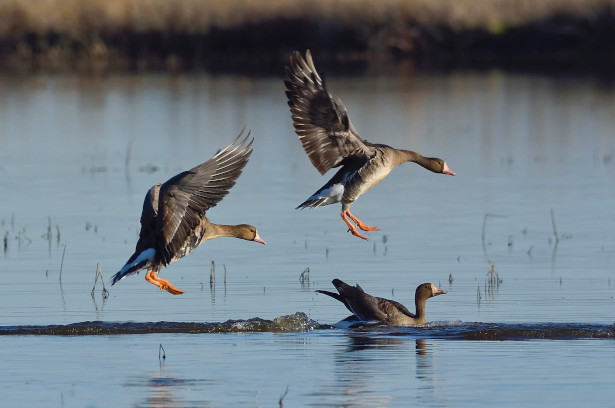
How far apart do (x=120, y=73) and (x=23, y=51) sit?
3.68m

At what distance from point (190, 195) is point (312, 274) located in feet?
9.74

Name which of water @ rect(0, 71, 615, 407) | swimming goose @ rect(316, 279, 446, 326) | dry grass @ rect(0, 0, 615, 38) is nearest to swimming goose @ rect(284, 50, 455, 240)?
swimming goose @ rect(316, 279, 446, 326)

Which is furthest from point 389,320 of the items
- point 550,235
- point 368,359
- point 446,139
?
Result: point 446,139

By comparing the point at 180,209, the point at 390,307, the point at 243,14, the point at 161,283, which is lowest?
the point at 390,307

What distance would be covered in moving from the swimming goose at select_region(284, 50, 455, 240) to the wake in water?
4.92 feet

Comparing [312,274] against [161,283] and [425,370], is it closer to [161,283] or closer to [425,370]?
[161,283]

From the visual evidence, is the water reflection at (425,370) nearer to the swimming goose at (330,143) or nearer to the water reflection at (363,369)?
the water reflection at (363,369)

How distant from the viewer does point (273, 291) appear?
49.7 ft

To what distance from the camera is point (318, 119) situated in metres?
14.8

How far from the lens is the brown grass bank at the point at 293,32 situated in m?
46.5

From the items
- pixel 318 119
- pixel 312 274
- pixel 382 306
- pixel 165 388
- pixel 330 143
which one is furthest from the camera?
pixel 312 274

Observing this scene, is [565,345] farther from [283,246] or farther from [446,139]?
[446,139]

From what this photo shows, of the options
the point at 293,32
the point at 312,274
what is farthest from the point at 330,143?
the point at 293,32

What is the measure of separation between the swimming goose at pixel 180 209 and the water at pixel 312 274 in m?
0.65
